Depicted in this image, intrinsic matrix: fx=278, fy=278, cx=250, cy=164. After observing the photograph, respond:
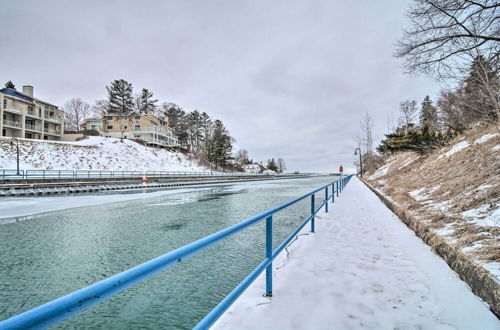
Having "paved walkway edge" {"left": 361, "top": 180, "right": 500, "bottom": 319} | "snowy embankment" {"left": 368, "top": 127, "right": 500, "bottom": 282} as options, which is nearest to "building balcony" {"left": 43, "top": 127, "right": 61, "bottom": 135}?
"snowy embankment" {"left": 368, "top": 127, "right": 500, "bottom": 282}

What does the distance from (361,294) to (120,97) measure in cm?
7954

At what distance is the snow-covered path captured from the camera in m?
2.82

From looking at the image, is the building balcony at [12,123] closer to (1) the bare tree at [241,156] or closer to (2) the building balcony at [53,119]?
(2) the building balcony at [53,119]

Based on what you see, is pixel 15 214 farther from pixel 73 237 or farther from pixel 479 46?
pixel 479 46

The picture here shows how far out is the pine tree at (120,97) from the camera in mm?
71325

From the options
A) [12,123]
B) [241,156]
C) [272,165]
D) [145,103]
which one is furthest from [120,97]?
[272,165]

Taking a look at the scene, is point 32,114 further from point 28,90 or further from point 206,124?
point 206,124

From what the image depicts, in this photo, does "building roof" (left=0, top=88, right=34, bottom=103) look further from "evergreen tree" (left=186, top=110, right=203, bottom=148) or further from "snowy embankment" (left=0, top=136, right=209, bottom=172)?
"evergreen tree" (left=186, top=110, right=203, bottom=148)

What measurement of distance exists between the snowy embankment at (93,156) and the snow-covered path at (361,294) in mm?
43953

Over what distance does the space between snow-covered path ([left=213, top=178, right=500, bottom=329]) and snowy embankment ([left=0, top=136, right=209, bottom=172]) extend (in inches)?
1730

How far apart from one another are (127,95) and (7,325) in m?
80.6

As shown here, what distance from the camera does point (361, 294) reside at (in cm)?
345

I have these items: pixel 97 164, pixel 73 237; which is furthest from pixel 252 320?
pixel 97 164

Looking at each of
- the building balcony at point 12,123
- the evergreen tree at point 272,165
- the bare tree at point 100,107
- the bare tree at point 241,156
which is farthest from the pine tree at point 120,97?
the evergreen tree at point 272,165
